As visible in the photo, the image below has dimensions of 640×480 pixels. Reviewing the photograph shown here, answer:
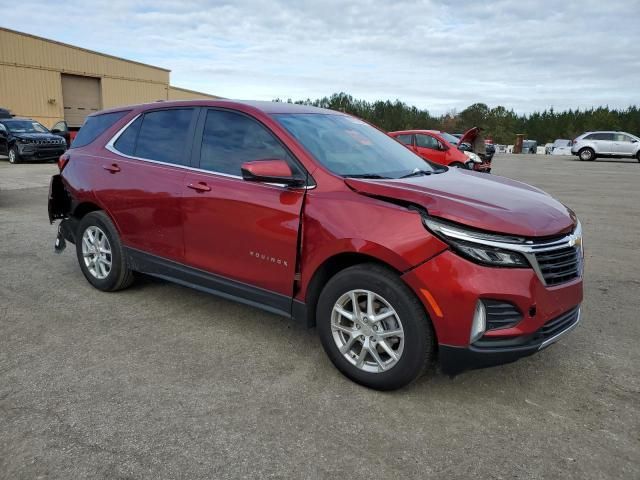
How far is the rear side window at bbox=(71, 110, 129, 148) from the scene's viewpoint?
4789 millimetres

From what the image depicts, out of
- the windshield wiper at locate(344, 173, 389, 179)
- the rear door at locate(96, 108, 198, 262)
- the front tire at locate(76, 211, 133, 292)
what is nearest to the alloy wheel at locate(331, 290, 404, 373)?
the windshield wiper at locate(344, 173, 389, 179)

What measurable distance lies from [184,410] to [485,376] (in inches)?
73.3

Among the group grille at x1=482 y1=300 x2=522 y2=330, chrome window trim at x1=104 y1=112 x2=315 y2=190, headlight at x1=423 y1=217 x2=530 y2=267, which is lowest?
grille at x1=482 y1=300 x2=522 y2=330

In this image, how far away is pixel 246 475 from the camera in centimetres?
237

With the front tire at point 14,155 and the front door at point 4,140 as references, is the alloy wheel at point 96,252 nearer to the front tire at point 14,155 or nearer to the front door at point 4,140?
the front tire at point 14,155

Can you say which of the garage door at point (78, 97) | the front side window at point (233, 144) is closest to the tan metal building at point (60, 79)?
the garage door at point (78, 97)

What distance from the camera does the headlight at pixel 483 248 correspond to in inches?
107

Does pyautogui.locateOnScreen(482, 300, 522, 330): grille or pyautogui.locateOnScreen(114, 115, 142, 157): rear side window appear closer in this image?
pyautogui.locateOnScreen(482, 300, 522, 330): grille

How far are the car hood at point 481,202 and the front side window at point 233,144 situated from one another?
72 centimetres

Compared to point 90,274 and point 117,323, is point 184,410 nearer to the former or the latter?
point 117,323

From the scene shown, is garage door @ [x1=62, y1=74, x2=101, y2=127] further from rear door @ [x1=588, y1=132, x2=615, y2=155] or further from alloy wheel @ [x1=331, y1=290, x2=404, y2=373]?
alloy wheel @ [x1=331, y1=290, x2=404, y2=373]

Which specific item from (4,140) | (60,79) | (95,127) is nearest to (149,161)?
(95,127)

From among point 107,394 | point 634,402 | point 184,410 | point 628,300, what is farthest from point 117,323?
point 628,300

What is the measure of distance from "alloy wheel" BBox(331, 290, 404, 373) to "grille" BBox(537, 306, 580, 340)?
0.78 metres
